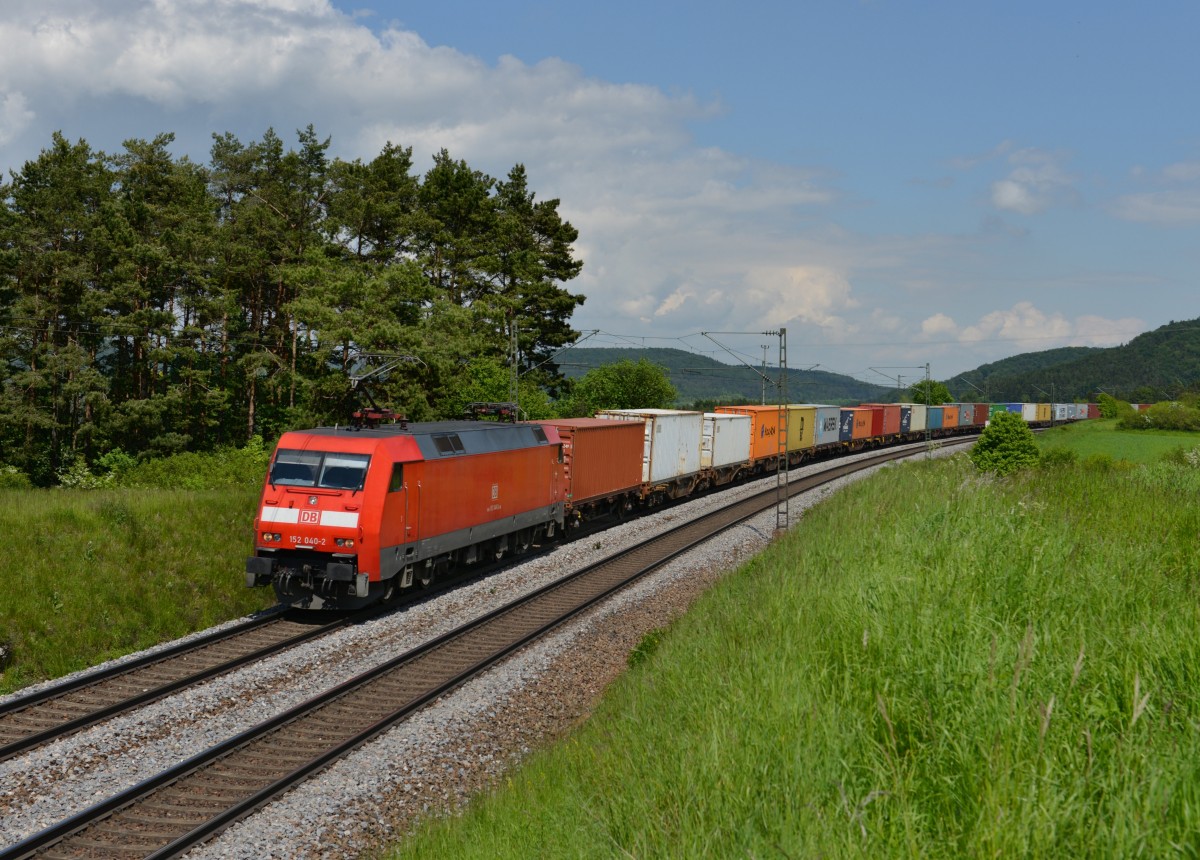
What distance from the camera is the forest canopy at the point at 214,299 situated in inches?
1746

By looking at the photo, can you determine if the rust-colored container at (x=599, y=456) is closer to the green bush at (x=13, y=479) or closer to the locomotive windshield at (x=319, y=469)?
the locomotive windshield at (x=319, y=469)

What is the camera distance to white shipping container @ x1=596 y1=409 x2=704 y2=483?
31.8m

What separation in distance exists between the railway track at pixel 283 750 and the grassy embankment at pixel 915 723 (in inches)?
108

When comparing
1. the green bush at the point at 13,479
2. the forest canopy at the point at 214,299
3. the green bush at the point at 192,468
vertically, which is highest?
the forest canopy at the point at 214,299

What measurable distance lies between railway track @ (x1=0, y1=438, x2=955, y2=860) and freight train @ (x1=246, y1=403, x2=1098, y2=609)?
2.23 m

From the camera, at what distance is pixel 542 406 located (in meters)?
47.1

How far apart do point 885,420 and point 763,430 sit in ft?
80.3

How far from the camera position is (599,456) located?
27844 millimetres

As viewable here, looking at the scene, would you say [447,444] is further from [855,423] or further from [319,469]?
[855,423]

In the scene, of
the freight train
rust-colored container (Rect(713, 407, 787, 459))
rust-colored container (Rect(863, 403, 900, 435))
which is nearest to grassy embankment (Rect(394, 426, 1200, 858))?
the freight train

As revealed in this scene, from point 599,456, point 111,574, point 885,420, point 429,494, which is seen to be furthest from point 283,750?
point 885,420

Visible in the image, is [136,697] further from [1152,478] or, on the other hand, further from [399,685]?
[1152,478]

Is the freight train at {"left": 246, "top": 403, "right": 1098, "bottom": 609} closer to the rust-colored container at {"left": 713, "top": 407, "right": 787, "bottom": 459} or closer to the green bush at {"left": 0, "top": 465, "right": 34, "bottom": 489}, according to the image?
the rust-colored container at {"left": 713, "top": 407, "right": 787, "bottom": 459}

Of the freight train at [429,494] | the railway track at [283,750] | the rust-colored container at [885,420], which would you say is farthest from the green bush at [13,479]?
the rust-colored container at [885,420]
